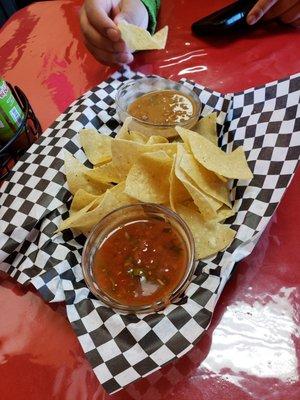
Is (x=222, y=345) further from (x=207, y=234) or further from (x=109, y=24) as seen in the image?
(x=109, y=24)

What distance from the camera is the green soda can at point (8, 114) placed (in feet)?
5.11

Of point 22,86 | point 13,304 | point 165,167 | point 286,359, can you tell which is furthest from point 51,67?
point 286,359

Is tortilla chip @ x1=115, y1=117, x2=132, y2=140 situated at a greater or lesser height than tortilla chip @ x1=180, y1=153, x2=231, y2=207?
greater

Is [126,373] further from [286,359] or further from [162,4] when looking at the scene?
[162,4]

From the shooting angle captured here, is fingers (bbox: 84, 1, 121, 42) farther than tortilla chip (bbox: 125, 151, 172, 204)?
Yes

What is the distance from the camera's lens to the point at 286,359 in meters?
1.11

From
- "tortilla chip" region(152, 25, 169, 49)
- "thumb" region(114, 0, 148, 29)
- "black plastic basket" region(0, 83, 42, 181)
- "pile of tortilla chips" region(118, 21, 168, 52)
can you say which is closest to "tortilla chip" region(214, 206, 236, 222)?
"black plastic basket" region(0, 83, 42, 181)

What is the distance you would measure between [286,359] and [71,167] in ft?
3.09

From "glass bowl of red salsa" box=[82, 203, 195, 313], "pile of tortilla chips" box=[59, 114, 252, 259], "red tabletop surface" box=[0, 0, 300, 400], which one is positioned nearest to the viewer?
"red tabletop surface" box=[0, 0, 300, 400]

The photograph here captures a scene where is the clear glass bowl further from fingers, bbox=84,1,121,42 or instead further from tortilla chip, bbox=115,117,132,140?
fingers, bbox=84,1,121,42

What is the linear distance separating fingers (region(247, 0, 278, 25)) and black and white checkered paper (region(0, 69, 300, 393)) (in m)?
0.55

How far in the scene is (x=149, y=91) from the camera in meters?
1.96

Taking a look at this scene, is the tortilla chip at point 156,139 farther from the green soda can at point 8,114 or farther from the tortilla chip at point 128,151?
the green soda can at point 8,114

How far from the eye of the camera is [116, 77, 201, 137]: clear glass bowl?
67.6 inches
